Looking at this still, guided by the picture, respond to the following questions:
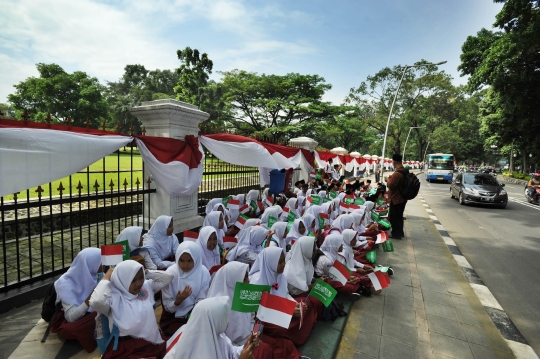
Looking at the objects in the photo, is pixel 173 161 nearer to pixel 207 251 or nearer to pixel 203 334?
pixel 207 251

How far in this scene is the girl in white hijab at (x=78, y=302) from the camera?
255 centimetres

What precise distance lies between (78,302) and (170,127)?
2970 millimetres

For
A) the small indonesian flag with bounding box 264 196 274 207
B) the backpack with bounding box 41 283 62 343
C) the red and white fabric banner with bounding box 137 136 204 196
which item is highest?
the red and white fabric banner with bounding box 137 136 204 196

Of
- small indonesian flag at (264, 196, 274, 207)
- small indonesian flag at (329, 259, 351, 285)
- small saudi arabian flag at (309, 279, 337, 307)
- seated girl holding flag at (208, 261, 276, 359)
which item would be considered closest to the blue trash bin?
small indonesian flag at (264, 196, 274, 207)

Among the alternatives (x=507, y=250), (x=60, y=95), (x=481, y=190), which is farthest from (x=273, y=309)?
(x=60, y=95)

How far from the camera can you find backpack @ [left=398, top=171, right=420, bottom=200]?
6.57 m

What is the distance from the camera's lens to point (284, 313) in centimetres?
206

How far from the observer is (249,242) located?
4250mm

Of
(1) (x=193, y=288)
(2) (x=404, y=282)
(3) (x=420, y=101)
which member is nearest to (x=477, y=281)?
(2) (x=404, y=282)

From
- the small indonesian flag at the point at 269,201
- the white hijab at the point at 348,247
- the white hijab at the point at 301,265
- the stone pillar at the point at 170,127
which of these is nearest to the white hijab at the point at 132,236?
the stone pillar at the point at 170,127

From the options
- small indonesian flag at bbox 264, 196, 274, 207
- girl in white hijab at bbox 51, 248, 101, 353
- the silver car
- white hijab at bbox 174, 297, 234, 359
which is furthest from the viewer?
the silver car

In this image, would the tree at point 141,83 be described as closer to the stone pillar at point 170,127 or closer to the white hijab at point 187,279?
the stone pillar at point 170,127

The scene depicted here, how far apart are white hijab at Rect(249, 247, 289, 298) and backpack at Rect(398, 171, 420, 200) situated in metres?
4.84

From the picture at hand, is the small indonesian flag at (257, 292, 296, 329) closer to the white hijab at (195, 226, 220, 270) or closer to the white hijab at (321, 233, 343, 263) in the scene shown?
the white hijab at (195, 226, 220, 270)
